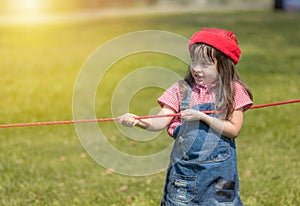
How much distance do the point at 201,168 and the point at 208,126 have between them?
22 centimetres

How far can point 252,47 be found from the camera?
1691 centimetres

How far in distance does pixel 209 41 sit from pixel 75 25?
19904 millimetres

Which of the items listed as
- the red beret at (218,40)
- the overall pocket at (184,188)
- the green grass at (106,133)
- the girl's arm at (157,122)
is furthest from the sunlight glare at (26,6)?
the overall pocket at (184,188)

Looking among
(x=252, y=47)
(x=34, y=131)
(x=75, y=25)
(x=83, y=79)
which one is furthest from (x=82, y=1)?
(x=34, y=131)

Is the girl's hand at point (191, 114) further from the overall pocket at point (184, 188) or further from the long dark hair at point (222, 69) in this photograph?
the overall pocket at point (184, 188)

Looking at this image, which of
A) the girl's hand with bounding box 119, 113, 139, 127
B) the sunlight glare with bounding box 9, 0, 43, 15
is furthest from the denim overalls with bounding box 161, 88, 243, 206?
the sunlight glare with bounding box 9, 0, 43, 15

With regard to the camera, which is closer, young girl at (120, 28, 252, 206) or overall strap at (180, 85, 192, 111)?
young girl at (120, 28, 252, 206)

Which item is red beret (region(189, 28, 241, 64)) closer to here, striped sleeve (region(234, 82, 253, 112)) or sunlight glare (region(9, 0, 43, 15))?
striped sleeve (region(234, 82, 253, 112))

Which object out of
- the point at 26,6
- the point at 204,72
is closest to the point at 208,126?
the point at 204,72

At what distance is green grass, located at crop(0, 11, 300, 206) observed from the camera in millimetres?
5766

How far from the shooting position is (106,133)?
8.08 metres

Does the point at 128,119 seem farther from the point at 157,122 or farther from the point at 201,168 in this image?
the point at 201,168

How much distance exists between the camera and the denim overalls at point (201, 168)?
373 centimetres

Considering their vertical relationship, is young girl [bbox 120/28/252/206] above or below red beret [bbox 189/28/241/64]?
below
